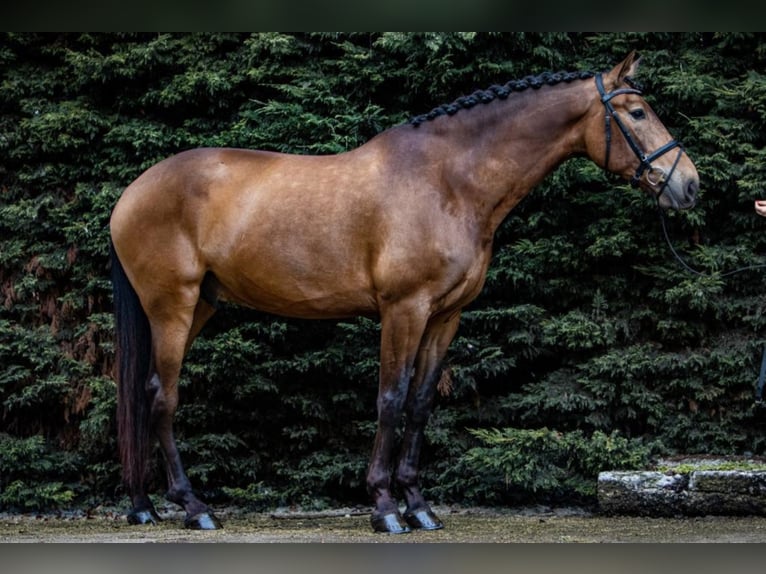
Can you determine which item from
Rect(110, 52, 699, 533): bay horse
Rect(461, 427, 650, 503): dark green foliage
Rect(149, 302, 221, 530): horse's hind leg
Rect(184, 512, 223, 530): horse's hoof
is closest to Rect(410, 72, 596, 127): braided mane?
Rect(110, 52, 699, 533): bay horse

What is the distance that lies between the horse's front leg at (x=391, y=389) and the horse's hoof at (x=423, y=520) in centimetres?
14

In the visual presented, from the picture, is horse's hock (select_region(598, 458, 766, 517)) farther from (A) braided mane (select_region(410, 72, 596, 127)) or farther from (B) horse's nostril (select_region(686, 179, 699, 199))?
(A) braided mane (select_region(410, 72, 596, 127))

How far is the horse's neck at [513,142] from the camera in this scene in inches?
207

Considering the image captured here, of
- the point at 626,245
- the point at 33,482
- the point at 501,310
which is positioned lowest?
the point at 33,482

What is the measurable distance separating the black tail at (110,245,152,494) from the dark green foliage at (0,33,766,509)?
771mm

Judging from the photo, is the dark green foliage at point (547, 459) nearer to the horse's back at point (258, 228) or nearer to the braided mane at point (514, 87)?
the horse's back at point (258, 228)

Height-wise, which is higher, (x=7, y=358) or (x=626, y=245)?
(x=626, y=245)

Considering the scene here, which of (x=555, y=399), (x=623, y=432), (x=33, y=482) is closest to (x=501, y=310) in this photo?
(x=555, y=399)

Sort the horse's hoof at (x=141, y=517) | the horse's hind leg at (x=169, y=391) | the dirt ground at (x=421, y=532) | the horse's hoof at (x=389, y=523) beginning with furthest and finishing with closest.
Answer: the horse's hoof at (x=141, y=517), the horse's hind leg at (x=169, y=391), the horse's hoof at (x=389, y=523), the dirt ground at (x=421, y=532)

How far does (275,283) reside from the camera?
5.43 m

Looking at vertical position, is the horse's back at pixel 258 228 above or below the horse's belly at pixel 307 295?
above

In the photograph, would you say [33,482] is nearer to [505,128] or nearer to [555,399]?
[555,399]

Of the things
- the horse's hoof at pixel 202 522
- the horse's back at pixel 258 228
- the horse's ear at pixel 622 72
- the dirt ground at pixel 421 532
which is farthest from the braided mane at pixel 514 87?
the horse's hoof at pixel 202 522

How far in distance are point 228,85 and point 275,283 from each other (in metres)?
1.79
